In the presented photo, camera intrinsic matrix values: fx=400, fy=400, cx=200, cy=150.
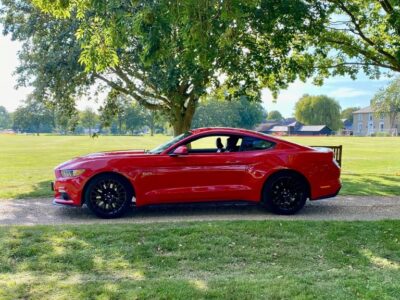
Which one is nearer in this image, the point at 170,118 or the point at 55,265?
the point at 55,265

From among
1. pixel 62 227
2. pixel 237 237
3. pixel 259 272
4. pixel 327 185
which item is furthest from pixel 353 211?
pixel 62 227

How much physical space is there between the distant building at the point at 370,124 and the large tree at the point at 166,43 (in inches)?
4254

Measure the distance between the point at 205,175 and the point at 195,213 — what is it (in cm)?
83

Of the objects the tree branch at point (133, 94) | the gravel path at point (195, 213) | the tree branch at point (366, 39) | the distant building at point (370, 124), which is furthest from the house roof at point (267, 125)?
the gravel path at point (195, 213)

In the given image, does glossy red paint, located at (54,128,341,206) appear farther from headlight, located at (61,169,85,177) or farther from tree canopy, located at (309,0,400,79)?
tree canopy, located at (309,0,400,79)

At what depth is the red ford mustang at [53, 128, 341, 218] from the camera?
698 centimetres

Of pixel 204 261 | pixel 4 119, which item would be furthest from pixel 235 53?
pixel 4 119

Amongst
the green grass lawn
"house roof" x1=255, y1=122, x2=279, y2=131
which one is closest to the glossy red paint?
the green grass lawn

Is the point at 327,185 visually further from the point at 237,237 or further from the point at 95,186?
the point at 95,186

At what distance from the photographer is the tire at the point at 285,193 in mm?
7312

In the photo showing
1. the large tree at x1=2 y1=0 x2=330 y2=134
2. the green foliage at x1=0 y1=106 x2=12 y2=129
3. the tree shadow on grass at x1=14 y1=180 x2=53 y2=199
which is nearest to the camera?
the large tree at x1=2 y1=0 x2=330 y2=134

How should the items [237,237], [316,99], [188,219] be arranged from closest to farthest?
[237,237] < [188,219] < [316,99]

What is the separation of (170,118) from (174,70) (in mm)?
4919

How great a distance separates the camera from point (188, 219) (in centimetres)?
697
